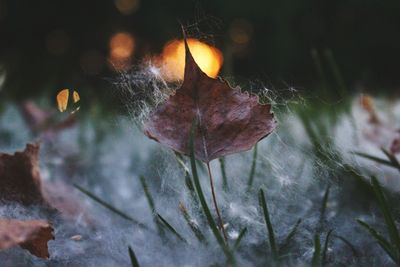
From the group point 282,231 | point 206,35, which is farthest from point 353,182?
point 206,35

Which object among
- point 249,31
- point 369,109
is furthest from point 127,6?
point 369,109

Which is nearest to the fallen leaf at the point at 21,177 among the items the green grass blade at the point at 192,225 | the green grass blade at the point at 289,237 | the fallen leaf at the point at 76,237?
the fallen leaf at the point at 76,237

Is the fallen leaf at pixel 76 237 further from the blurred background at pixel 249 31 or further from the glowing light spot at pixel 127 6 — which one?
the glowing light spot at pixel 127 6

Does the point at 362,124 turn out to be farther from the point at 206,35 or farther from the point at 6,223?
the point at 6,223

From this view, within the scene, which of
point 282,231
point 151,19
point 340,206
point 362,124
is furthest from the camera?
point 151,19

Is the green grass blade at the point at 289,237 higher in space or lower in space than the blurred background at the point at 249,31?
lower

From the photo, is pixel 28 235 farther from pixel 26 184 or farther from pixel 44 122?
pixel 44 122
